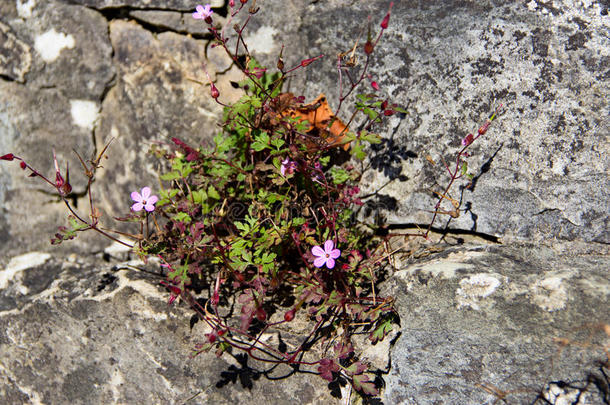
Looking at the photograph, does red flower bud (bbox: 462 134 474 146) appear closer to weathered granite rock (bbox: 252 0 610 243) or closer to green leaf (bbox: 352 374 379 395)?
weathered granite rock (bbox: 252 0 610 243)

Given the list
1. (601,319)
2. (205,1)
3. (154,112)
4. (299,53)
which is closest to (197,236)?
(154,112)

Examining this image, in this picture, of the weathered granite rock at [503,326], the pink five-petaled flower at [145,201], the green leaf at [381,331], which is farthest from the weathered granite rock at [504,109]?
the pink five-petaled flower at [145,201]

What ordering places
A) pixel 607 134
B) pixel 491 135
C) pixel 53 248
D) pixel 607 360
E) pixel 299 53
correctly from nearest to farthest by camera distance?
1. pixel 607 360
2. pixel 607 134
3. pixel 491 135
4. pixel 299 53
5. pixel 53 248

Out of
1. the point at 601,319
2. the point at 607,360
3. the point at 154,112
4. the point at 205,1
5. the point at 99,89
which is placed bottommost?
the point at 607,360

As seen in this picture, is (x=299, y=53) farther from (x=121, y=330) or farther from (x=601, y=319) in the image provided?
(x=601, y=319)

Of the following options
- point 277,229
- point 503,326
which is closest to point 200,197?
point 277,229

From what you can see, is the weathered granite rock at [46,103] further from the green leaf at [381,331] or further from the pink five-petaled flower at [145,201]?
the green leaf at [381,331]

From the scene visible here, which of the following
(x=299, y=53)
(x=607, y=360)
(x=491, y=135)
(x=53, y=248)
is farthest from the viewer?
(x=53, y=248)
